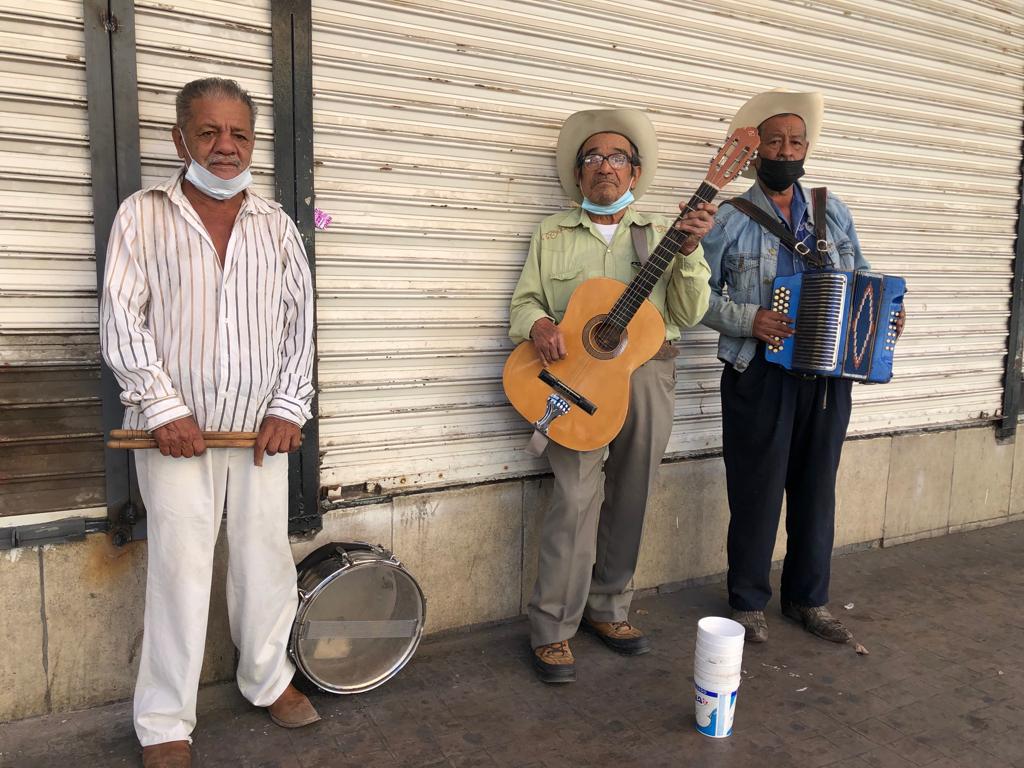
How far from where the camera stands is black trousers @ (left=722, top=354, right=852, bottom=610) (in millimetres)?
3832

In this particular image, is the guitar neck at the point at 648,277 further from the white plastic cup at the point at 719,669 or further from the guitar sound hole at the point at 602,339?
the white plastic cup at the point at 719,669

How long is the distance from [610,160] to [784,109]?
1032 millimetres

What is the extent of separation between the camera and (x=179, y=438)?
8.75 ft

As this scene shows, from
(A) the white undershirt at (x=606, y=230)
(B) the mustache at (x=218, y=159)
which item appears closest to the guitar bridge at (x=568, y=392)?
(A) the white undershirt at (x=606, y=230)

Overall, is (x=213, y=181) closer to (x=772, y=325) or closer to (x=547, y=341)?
(x=547, y=341)

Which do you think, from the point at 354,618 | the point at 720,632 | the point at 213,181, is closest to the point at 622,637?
the point at 720,632

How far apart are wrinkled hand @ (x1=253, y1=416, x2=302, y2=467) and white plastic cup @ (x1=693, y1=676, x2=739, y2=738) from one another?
1.69 metres

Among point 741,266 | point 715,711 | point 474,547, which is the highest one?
point 741,266

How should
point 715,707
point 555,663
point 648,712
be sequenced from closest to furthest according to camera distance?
point 715,707 < point 648,712 < point 555,663

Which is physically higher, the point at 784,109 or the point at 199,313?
the point at 784,109

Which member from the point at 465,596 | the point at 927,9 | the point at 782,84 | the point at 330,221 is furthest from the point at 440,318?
the point at 927,9

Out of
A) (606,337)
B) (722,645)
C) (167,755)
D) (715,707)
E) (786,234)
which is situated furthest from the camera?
(786,234)

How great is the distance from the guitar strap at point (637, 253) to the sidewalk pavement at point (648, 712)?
3.18ft

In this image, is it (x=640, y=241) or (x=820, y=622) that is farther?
(x=820, y=622)
